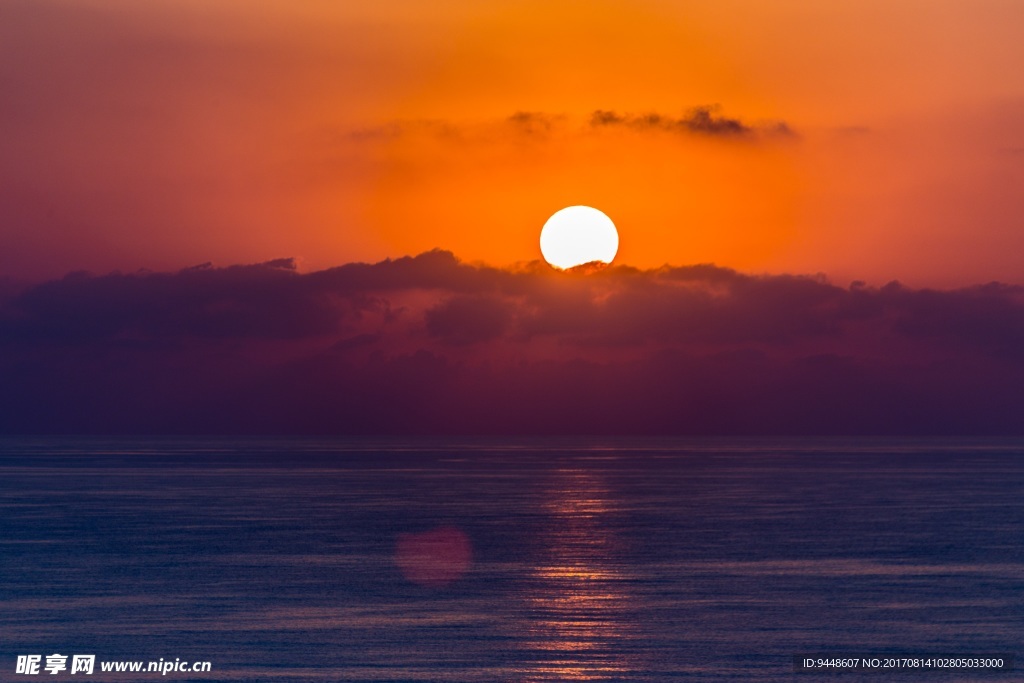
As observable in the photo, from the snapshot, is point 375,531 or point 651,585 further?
point 375,531

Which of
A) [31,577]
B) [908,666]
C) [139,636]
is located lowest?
[908,666]

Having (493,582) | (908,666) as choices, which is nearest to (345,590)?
(493,582)

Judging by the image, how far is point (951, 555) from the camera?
81750 mm

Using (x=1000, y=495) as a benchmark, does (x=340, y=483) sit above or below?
above

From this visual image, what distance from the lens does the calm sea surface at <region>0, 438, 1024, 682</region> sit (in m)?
49.7

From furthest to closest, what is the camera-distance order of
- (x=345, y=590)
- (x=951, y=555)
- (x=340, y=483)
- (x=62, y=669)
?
(x=340, y=483), (x=951, y=555), (x=345, y=590), (x=62, y=669)

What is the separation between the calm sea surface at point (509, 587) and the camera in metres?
49.7

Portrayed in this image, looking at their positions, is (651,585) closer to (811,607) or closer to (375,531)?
(811,607)

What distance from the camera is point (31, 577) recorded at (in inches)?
2739

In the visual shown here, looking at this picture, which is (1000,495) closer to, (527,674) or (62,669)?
(527,674)

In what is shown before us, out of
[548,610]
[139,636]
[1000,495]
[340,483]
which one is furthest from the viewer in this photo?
[340,483]

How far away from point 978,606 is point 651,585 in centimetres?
1689

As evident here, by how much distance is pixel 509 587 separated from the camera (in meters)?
66.9

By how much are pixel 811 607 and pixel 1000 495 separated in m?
93.4
